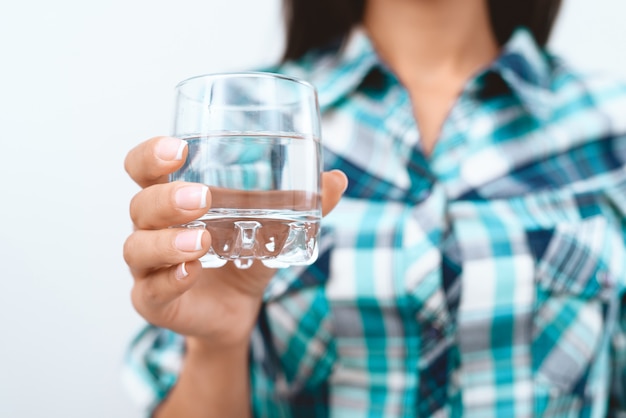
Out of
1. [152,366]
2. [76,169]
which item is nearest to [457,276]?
[152,366]

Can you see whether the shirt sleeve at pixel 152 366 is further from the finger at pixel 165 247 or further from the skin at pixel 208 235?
the finger at pixel 165 247

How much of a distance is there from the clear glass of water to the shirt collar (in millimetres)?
541

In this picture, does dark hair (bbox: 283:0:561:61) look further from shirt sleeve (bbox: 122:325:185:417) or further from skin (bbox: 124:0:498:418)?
shirt sleeve (bbox: 122:325:185:417)

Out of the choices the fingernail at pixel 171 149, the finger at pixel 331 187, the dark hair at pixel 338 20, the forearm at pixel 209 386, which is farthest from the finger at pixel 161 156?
the dark hair at pixel 338 20

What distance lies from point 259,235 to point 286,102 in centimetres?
11

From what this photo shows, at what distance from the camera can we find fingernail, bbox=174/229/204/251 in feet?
1.63

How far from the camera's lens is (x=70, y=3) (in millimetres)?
1269

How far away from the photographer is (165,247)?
52 centimetres

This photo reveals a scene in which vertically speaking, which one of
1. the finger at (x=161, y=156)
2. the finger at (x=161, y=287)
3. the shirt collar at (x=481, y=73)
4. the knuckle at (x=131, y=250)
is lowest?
the finger at (x=161, y=287)

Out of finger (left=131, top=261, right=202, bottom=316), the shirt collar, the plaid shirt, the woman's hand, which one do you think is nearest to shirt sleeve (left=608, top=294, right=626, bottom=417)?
the plaid shirt

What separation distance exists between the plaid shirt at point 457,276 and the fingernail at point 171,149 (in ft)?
1.60

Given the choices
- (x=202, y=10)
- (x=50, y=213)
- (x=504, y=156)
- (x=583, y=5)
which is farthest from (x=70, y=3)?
(x=583, y=5)

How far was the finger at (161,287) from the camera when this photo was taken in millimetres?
546

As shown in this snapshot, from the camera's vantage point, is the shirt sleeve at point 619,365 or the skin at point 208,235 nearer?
the skin at point 208,235
